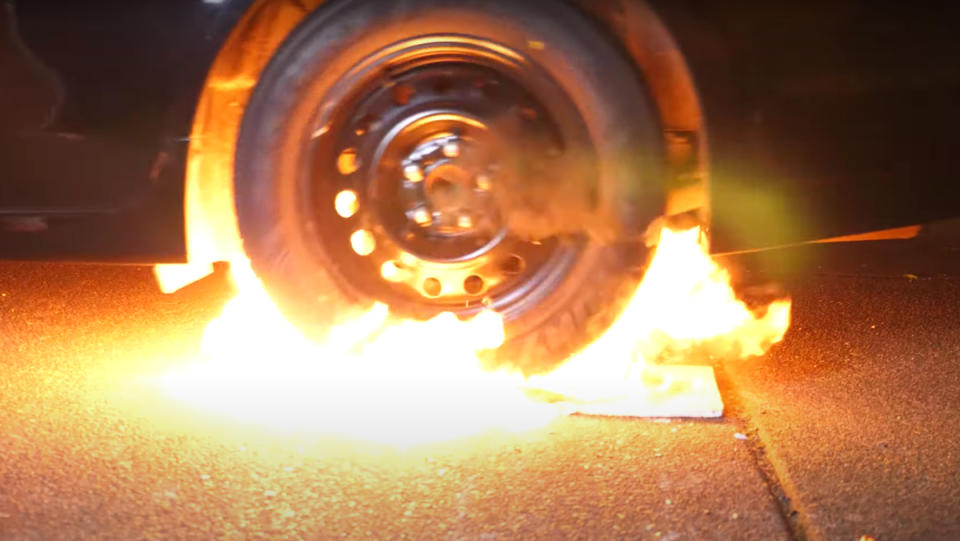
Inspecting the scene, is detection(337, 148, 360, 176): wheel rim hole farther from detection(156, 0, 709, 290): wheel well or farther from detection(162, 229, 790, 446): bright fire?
detection(162, 229, 790, 446): bright fire

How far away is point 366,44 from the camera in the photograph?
2961 millimetres

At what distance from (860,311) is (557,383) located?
1464 mm

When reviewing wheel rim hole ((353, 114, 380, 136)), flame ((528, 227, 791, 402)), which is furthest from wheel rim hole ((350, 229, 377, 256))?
flame ((528, 227, 791, 402))

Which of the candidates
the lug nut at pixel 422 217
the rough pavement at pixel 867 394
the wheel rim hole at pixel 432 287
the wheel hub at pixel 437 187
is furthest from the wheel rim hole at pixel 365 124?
the rough pavement at pixel 867 394

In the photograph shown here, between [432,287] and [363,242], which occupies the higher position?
[363,242]

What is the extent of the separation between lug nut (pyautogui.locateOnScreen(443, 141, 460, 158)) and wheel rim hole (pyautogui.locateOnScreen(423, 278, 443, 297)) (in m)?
0.38

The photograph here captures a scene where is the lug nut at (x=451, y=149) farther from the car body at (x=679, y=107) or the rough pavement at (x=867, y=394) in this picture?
the rough pavement at (x=867, y=394)

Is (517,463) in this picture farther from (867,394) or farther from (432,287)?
(867,394)

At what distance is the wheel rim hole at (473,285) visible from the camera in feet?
10.2

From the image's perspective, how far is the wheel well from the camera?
2877 mm

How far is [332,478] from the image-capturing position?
2.69m

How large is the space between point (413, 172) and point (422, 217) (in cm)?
14

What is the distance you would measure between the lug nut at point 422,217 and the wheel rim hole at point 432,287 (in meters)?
0.18

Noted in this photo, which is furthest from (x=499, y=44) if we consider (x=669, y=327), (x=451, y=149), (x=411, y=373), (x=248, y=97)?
(x=669, y=327)
